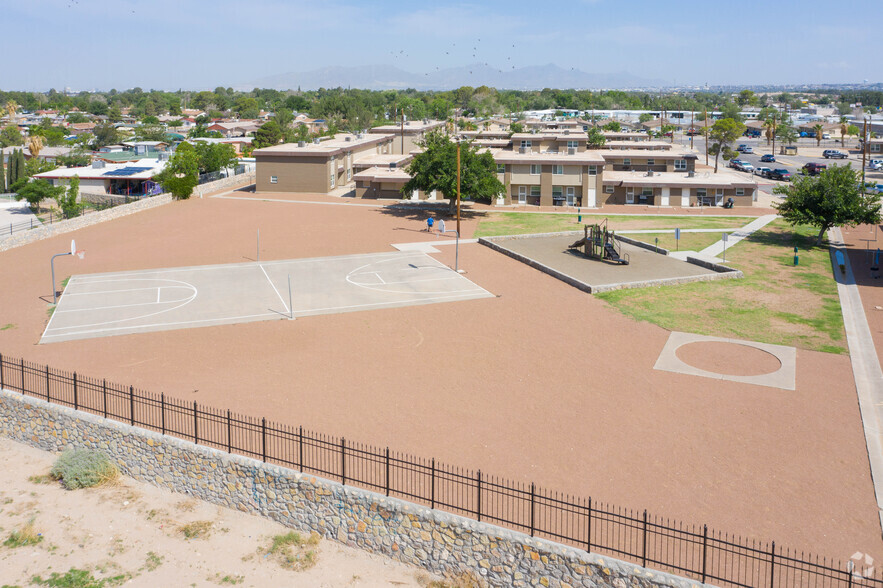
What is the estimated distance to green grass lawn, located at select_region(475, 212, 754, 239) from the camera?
190ft

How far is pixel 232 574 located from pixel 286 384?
365 inches

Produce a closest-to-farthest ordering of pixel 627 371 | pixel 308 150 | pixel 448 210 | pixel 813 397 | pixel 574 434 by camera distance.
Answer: pixel 574 434 → pixel 813 397 → pixel 627 371 → pixel 448 210 → pixel 308 150

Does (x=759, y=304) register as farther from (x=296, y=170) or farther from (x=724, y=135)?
(x=724, y=135)

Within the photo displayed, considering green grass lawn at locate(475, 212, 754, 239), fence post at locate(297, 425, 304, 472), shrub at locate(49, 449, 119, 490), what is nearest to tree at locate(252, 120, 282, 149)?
green grass lawn at locate(475, 212, 754, 239)

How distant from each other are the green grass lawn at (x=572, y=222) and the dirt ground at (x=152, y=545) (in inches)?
1524

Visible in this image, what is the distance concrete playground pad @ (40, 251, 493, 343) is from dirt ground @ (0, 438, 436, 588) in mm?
12610

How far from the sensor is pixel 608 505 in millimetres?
17453

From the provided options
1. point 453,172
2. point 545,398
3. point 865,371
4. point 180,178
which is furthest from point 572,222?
point 545,398

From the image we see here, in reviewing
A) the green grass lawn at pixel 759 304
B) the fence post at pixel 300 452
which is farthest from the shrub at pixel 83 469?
the green grass lawn at pixel 759 304

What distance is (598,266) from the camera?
44719 mm

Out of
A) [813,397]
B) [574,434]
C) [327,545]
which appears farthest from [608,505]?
[813,397]

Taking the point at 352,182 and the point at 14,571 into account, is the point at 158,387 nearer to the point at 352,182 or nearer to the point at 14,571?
the point at 14,571

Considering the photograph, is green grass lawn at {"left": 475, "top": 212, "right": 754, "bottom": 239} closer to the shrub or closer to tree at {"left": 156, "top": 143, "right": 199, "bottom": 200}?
tree at {"left": 156, "top": 143, "right": 199, "bottom": 200}

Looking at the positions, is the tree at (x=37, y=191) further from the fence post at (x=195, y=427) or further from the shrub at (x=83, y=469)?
the fence post at (x=195, y=427)
